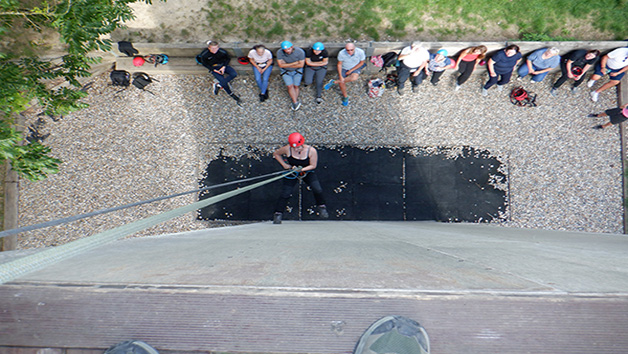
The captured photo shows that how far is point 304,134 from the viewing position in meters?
5.38

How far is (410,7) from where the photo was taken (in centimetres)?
549

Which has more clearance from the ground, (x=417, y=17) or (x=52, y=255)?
(x=417, y=17)

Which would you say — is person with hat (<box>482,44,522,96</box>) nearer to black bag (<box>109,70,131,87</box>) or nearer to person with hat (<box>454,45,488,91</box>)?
person with hat (<box>454,45,488,91</box>)

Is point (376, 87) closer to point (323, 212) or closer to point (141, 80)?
point (323, 212)

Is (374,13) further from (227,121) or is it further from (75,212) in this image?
(75,212)

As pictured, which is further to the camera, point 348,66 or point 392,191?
point 392,191

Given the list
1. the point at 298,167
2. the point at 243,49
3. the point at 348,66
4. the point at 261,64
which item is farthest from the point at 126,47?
the point at 348,66

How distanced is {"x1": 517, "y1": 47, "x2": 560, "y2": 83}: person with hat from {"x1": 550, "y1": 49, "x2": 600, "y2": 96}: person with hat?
23 cm

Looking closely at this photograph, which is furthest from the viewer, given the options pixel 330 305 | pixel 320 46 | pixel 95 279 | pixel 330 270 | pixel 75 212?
pixel 75 212

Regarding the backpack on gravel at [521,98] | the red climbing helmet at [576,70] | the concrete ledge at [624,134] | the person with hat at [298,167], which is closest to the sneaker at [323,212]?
the person with hat at [298,167]

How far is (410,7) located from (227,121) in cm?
414

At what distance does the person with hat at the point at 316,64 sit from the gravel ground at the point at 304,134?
0.31 m

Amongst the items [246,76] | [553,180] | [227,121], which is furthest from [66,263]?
[553,180]

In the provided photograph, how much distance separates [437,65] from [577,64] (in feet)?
8.11
